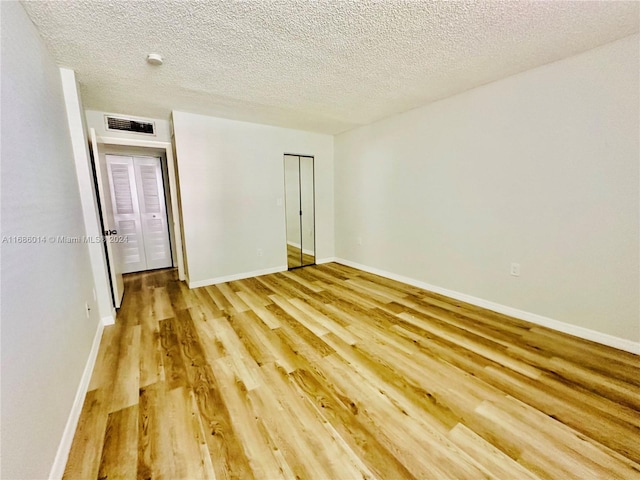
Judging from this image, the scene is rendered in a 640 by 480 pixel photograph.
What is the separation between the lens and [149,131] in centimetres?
355

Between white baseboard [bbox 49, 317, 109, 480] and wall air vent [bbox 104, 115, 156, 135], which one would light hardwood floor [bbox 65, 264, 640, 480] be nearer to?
white baseboard [bbox 49, 317, 109, 480]

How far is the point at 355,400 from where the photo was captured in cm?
161

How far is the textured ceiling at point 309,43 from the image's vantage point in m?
1.57

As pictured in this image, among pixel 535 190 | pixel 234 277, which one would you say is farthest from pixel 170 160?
pixel 535 190

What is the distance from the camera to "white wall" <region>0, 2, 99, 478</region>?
0.99 meters

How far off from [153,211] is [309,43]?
392 centimetres

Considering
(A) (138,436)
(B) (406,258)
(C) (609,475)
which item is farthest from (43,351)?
(B) (406,258)

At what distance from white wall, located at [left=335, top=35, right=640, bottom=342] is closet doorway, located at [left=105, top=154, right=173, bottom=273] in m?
3.98

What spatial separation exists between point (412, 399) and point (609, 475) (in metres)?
0.86

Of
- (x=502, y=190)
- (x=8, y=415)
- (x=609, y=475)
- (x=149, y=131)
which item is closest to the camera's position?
(x=8, y=415)

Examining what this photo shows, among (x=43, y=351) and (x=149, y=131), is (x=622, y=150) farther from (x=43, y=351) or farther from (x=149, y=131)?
(x=149, y=131)

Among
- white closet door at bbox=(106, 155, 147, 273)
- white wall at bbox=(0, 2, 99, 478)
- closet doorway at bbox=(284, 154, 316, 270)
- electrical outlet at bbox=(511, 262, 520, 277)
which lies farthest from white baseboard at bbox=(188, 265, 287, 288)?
electrical outlet at bbox=(511, 262, 520, 277)

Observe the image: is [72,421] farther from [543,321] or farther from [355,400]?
[543,321]

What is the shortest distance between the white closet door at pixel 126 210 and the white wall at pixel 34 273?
229 cm
